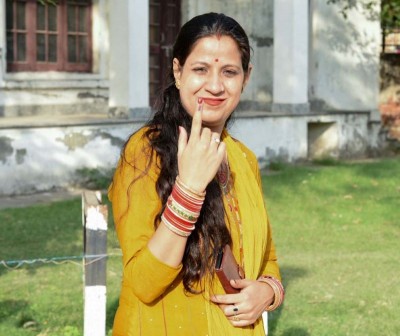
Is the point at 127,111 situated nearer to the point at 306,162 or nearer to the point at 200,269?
the point at 306,162

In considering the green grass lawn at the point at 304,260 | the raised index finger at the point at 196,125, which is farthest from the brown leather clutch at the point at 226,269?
the green grass lawn at the point at 304,260

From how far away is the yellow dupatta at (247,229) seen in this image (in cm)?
302

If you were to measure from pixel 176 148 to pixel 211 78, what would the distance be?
0.79 ft

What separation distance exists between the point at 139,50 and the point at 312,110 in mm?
4455

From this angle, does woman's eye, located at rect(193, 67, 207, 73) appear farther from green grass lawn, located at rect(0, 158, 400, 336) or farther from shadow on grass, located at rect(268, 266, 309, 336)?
shadow on grass, located at rect(268, 266, 309, 336)

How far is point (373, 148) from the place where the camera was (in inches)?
710

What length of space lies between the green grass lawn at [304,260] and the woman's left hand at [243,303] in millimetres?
3234

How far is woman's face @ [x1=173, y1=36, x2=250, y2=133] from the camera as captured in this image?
3049 mm

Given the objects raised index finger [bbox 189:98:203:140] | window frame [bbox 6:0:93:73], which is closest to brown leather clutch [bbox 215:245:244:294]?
raised index finger [bbox 189:98:203:140]

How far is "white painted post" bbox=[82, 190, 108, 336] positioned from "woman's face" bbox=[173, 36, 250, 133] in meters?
1.98

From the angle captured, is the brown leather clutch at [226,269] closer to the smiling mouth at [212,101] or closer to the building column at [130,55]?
the smiling mouth at [212,101]

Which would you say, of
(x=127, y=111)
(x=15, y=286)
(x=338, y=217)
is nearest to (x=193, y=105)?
(x=15, y=286)

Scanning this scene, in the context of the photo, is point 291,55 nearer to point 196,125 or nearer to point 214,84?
point 214,84

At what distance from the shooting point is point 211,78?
10.0 ft
